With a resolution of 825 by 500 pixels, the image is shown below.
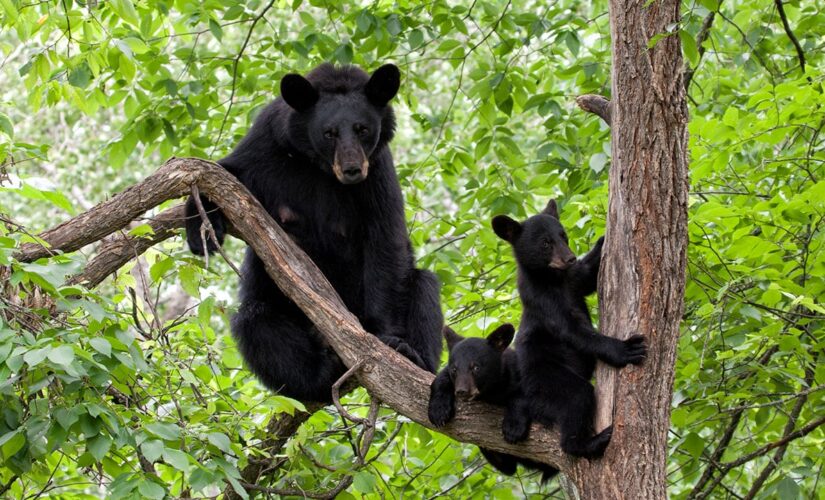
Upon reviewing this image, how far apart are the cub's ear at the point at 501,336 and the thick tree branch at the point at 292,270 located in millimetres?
453

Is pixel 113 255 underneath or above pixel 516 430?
above

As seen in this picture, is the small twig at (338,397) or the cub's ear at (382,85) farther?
the cub's ear at (382,85)

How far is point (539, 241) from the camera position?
516 centimetres

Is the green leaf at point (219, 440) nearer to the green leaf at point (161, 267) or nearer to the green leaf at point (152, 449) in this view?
the green leaf at point (152, 449)

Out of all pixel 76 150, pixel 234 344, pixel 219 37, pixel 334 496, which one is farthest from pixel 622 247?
pixel 76 150

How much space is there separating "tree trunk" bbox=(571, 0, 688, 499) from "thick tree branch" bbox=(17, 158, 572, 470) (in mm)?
710

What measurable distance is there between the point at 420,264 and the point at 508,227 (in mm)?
2504

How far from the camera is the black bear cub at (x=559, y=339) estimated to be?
4359mm

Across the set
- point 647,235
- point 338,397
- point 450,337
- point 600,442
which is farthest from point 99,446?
point 647,235

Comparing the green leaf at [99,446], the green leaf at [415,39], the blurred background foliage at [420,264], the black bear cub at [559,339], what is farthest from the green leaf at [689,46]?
the green leaf at [415,39]

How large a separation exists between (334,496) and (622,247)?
229 cm

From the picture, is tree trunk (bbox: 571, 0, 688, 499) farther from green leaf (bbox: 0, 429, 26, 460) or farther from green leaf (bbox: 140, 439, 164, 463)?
green leaf (bbox: 0, 429, 26, 460)

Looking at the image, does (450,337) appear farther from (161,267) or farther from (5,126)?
(5,126)

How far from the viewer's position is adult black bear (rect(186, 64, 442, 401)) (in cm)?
616
